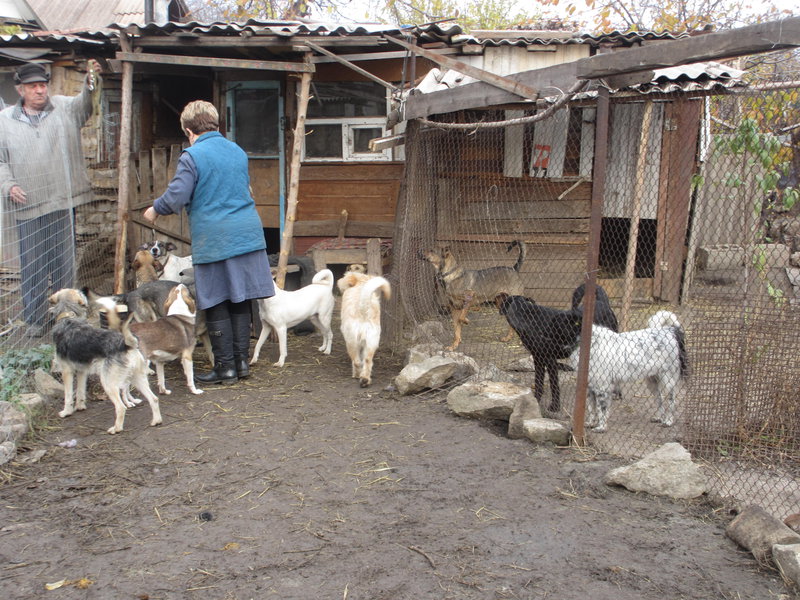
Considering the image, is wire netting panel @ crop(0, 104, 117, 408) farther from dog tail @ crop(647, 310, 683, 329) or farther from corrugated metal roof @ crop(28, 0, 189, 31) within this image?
corrugated metal roof @ crop(28, 0, 189, 31)

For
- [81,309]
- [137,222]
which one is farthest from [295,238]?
[81,309]

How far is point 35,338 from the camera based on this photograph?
20.0ft

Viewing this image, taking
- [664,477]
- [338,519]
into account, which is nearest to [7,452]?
[338,519]

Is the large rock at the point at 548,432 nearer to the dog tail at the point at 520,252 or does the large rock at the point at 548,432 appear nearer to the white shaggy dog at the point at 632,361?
the white shaggy dog at the point at 632,361

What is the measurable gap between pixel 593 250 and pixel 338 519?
Result: 2165 mm

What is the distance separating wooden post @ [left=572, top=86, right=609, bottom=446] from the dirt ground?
1.00 feet

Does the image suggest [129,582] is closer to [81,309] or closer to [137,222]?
[81,309]

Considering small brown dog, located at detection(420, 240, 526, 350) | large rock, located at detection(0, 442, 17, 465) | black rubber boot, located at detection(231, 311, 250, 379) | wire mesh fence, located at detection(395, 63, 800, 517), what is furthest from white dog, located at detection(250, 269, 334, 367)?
large rock, located at detection(0, 442, 17, 465)

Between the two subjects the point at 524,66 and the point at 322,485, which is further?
the point at 524,66

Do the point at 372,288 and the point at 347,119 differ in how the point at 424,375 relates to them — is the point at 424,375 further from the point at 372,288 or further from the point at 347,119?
the point at 347,119

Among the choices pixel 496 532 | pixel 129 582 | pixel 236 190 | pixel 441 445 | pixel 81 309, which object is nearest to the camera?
pixel 129 582

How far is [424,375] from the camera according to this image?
5547 mm

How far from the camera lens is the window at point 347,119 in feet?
29.9

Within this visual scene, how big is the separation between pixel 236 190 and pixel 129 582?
10.9ft
